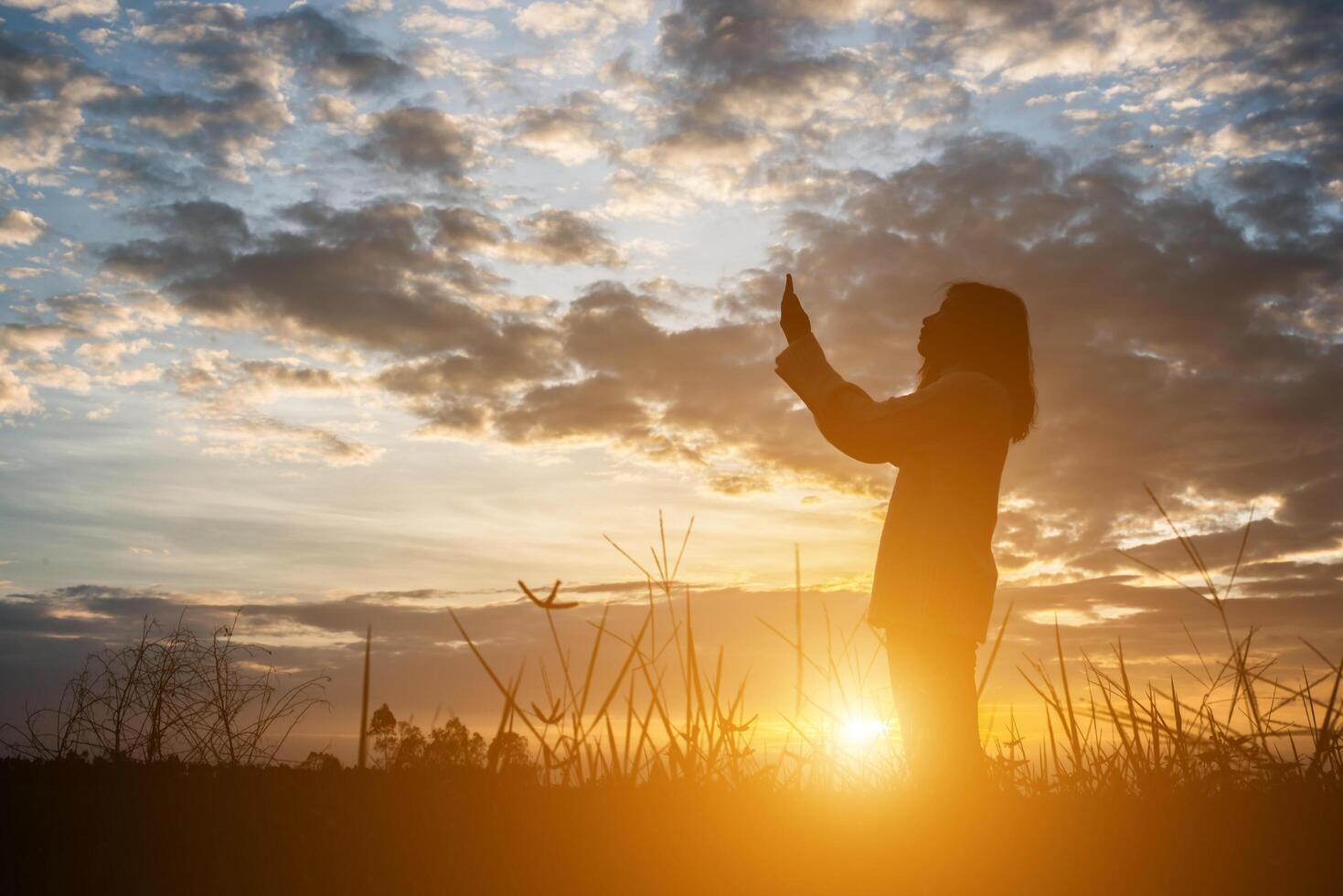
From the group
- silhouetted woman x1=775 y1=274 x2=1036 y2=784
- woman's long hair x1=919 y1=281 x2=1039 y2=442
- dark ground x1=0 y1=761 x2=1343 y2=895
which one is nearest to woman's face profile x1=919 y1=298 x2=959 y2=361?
woman's long hair x1=919 y1=281 x2=1039 y2=442

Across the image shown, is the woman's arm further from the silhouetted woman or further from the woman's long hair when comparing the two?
the woman's long hair

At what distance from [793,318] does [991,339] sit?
1.10m

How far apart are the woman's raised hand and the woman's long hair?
2.57 ft

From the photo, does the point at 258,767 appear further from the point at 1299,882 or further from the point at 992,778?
the point at 1299,882

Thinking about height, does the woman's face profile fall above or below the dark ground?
above

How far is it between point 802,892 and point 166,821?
246 centimetres

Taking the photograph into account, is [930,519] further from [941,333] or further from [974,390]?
[941,333]

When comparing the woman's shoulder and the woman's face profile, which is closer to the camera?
the woman's shoulder

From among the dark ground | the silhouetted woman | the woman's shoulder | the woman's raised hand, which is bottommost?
the dark ground

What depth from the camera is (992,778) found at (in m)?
4.68

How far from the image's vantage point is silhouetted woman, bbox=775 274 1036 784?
4551 mm

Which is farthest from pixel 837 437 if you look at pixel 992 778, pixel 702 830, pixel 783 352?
pixel 702 830

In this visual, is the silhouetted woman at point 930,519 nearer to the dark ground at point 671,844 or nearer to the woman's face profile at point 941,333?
the woman's face profile at point 941,333

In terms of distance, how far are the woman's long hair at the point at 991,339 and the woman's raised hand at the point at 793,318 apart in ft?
2.57
